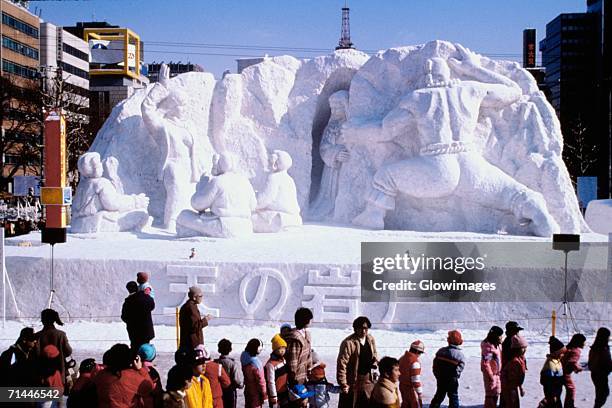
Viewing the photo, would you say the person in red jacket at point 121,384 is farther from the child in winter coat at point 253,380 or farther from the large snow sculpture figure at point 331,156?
the large snow sculpture figure at point 331,156

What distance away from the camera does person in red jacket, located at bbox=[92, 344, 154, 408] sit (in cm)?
377

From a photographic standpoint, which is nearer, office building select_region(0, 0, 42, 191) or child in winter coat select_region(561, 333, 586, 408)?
child in winter coat select_region(561, 333, 586, 408)

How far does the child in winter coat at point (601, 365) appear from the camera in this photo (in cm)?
524

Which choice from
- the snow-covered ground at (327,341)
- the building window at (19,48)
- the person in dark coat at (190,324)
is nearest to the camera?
the person in dark coat at (190,324)

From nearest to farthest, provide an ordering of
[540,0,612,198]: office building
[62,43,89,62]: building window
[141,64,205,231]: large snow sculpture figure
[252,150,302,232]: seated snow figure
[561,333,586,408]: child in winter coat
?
[561,333,586,408]: child in winter coat
[252,150,302,232]: seated snow figure
[141,64,205,231]: large snow sculpture figure
[540,0,612,198]: office building
[62,43,89,62]: building window

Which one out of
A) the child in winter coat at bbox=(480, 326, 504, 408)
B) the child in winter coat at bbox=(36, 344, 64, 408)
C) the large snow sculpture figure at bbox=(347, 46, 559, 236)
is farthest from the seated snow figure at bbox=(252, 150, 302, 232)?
the child in winter coat at bbox=(36, 344, 64, 408)

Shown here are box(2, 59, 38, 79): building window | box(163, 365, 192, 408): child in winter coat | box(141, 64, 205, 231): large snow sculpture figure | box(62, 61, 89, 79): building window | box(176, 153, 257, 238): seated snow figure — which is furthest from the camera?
box(62, 61, 89, 79): building window

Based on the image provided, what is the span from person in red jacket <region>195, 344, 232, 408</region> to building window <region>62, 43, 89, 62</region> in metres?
40.5

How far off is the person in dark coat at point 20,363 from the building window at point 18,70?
31.7 m

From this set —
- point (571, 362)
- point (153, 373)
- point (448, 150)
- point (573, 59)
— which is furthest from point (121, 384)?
point (573, 59)

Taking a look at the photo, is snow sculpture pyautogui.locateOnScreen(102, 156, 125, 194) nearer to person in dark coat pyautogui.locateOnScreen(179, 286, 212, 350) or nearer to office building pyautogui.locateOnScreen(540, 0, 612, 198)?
person in dark coat pyautogui.locateOnScreen(179, 286, 212, 350)

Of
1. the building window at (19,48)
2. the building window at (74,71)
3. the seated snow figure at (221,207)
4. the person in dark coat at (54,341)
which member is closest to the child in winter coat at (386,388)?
the person in dark coat at (54,341)

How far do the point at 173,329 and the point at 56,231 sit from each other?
179 centimetres

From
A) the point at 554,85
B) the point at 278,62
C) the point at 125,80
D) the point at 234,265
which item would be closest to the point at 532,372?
the point at 234,265
